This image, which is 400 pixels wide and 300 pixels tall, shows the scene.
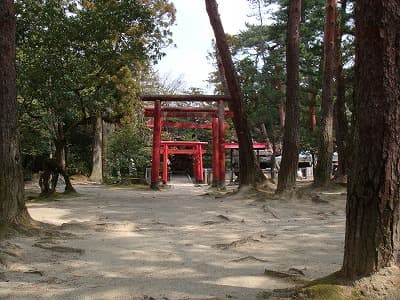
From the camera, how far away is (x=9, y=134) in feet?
20.3

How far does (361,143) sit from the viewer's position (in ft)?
10.2

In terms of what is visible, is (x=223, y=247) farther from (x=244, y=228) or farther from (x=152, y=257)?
(x=244, y=228)

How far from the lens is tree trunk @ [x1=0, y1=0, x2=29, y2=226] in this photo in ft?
19.9

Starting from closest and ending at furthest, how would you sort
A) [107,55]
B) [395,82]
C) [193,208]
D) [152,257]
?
[395,82] < [152,257] < [193,208] < [107,55]

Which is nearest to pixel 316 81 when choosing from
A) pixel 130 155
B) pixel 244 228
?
pixel 130 155

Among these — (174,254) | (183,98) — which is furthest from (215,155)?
(174,254)

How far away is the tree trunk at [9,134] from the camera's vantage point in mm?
6078

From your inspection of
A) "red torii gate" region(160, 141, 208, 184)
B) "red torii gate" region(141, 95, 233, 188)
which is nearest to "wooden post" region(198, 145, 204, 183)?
"red torii gate" region(160, 141, 208, 184)

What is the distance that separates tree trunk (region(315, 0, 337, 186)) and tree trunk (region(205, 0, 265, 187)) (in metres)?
1.71

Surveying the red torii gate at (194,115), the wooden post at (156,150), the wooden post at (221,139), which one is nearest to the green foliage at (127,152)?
the red torii gate at (194,115)

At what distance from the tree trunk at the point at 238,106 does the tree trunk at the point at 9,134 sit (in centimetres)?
718

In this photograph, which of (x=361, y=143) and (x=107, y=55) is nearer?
(x=361, y=143)

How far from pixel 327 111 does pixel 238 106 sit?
93.9 inches

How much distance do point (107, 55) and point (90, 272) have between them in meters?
8.99
